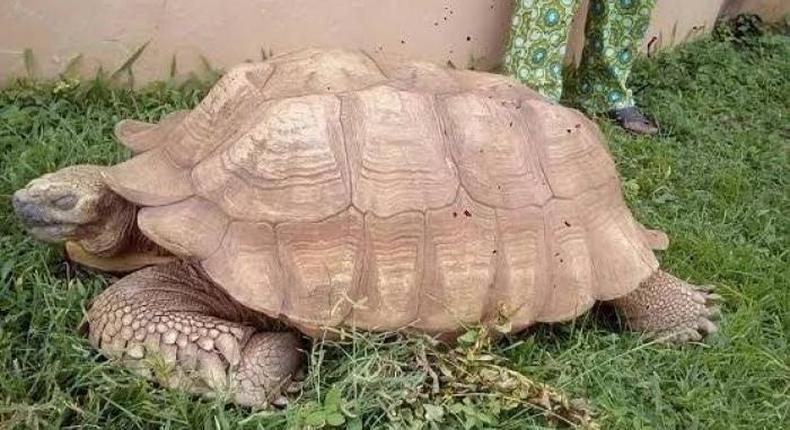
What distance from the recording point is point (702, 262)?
3605mm

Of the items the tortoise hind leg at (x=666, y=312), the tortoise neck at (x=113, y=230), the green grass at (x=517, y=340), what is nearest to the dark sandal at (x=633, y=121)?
the green grass at (x=517, y=340)

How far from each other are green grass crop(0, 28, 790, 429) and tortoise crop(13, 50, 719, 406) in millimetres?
102

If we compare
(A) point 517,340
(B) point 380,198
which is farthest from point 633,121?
(B) point 380,198

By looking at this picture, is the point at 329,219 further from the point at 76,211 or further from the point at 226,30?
the point at 226,30

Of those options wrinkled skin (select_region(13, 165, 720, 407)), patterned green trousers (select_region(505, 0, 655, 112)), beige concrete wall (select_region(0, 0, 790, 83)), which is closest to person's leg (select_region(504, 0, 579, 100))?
patterned green trousers (select_region(505, 0, 655, 112))

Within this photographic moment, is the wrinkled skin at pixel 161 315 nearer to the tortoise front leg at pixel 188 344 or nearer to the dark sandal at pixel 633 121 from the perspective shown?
the tortoise front leg at pixel 188 344

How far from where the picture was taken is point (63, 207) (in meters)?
2.82

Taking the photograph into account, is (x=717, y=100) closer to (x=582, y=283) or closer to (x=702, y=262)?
(x=702, y=262)

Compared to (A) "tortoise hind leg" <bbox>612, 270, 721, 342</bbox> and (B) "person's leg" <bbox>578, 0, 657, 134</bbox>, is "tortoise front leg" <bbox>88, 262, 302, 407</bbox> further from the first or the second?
(B) "person's leg" <bbox>578, 0, 657, 134</bbox>

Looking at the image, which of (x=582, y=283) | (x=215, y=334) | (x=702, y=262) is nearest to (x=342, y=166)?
(x=215, y=334)

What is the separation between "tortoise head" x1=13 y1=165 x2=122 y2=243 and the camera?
279cm

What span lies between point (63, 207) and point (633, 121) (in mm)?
2903

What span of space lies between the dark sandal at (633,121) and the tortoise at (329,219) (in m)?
1.80

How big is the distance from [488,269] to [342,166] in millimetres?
494
